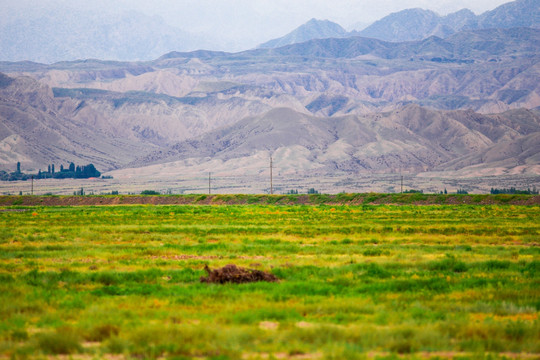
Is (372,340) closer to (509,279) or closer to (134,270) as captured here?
(509,279)

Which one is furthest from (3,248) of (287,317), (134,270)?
(287,317)

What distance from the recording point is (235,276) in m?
19.9

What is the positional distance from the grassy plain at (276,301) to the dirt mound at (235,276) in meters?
0.52

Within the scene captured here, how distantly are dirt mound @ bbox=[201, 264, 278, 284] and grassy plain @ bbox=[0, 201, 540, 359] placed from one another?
1.72 ft

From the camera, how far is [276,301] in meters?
17.4

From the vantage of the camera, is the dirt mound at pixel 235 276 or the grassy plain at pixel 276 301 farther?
the dirt mound at pixel 235 276

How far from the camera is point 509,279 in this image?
20328mm

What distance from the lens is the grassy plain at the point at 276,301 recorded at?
13070 mm

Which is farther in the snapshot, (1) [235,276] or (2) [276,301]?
(1) [235,276]

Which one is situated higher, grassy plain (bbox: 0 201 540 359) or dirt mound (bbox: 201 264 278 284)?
dirt mound (bbox: 201 264 278 284)

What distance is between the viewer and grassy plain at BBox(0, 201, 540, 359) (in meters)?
13.1

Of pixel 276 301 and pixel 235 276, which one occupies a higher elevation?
pixel 235 276

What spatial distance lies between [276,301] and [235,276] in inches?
110

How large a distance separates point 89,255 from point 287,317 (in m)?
14.3
